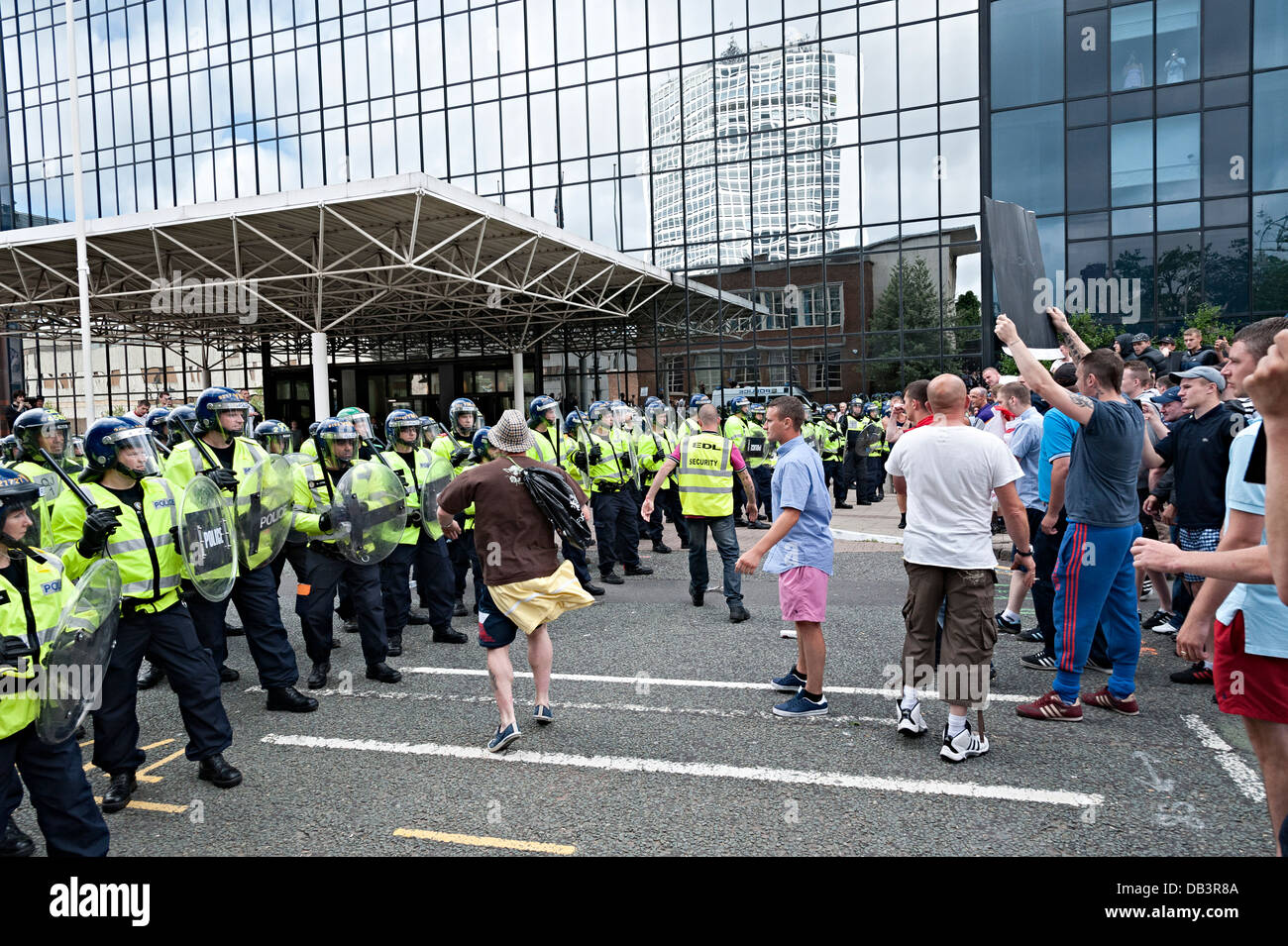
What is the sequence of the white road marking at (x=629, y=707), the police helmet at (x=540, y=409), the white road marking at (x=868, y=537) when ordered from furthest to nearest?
the white road marking at (x=868, y=537) → the police helmet at (x=540, y=409) → the white road marking at (x=629, y=707)

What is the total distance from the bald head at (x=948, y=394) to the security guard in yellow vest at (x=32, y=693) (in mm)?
4072

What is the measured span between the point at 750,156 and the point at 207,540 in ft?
75.2

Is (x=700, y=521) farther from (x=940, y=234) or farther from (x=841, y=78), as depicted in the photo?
(x=841, y=78)

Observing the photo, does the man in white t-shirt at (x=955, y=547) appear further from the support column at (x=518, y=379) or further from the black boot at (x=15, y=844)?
the support column at (x=518, y=379)

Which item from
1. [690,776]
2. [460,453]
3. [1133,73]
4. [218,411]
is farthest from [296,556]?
[1133,73]

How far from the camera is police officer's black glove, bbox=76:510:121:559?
3.84m

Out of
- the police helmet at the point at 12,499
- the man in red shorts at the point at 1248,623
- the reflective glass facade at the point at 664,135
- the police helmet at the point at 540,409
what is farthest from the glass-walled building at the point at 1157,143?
the police helmet at the point at 12,499

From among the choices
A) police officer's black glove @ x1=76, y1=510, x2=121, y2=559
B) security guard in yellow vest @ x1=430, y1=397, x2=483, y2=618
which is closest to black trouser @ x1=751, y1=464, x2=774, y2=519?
security guard in yellow vest @ x1=430, y1=397, x2=483, y2=618

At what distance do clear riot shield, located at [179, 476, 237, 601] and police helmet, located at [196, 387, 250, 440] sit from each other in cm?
98

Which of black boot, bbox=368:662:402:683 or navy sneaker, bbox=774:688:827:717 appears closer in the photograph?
navy sneaker, bbox=774:688:827:717

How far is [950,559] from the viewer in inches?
170

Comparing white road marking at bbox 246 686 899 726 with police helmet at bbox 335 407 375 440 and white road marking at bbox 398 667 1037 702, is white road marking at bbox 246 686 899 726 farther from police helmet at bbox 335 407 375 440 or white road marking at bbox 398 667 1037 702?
police helmet at bbox 335 407 375 440

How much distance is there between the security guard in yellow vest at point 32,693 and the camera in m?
2.93

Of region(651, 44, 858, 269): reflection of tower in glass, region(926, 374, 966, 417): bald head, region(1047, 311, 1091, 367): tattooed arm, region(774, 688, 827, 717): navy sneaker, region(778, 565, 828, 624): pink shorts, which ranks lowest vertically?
region(774, 688, 827, 717): navy sneaker
